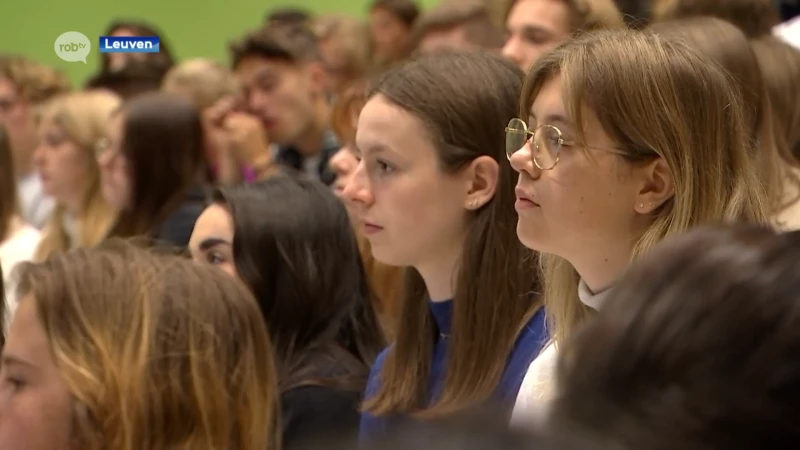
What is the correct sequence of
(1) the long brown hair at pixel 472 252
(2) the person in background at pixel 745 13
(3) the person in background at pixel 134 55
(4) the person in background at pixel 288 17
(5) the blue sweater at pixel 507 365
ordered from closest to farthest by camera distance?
1. (5) the blue sweater at pixel 507 365
2. (1) the long brown hair at pixel 472 252
3. (3) the person in background at pixel 134 55
4. (2) the person in background at pixel 745 13
5. (4) the person in background at pixel 288 17

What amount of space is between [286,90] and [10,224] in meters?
1.35

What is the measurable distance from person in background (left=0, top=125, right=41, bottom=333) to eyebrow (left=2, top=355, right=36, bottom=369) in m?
1.86

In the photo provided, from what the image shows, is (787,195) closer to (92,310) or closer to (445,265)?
(445,265)

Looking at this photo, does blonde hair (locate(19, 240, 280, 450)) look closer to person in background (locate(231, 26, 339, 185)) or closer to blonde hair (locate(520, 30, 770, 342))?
blonde hair (locate(520, 30, 770, 342))

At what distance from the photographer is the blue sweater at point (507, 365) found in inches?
79.6

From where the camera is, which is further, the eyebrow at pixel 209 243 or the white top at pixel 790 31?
the white top at pixel 790 31

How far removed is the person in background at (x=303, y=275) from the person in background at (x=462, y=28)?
1.48 m

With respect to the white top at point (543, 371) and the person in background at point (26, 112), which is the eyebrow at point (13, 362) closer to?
the white top at point (543, 371)

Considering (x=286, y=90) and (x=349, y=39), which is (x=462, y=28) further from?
(x=349, y=39)

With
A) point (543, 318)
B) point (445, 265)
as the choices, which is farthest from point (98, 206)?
point (543, 318)

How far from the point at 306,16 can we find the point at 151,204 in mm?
2640

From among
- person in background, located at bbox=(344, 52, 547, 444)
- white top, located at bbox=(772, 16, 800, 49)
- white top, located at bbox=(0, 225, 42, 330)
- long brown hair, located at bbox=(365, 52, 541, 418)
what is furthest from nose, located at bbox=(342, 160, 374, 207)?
white top, located at bbox=(772, 16, 800, 49)

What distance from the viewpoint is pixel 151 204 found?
346cm

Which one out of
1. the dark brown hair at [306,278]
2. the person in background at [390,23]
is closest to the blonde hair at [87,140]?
the dark brown hair at [306,278]
